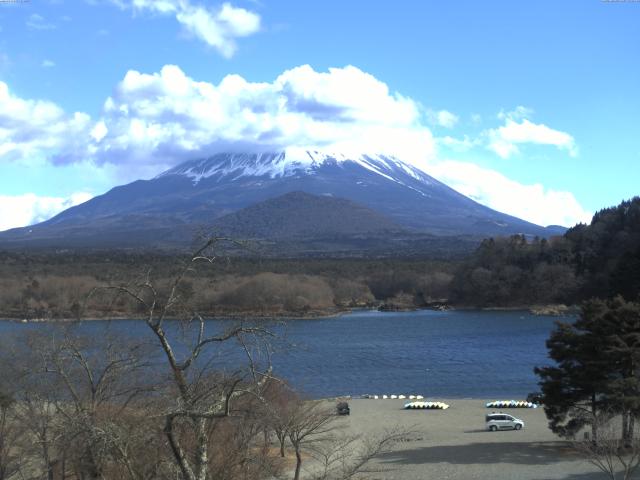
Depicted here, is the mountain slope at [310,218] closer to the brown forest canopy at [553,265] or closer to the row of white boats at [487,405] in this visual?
the brown forest canopy at [553,265]

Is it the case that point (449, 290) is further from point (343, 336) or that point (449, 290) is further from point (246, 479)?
point (246, 479)

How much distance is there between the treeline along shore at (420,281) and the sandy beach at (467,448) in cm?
3750

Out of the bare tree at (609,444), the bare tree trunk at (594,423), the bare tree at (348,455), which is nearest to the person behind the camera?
the bare tree at (348,455)

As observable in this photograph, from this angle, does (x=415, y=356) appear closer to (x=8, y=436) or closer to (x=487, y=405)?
(x=487, y=405)

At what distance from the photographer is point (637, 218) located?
244ft

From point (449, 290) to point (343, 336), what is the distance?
1274 inches

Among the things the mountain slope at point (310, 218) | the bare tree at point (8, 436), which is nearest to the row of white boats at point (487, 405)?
the bare tree at point (8, 436)

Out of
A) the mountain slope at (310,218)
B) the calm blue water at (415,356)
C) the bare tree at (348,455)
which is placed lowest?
the calm blue water at (415,356)

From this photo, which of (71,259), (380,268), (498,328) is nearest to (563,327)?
(498,328)

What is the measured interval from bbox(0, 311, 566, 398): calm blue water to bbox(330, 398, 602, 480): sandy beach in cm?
441

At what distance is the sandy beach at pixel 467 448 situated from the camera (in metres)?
16.4

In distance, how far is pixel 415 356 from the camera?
4325 centimetres

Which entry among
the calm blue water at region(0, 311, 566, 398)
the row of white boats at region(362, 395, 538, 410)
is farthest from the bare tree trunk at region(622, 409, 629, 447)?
the calm blue water at region(0, 311, 566, 398)

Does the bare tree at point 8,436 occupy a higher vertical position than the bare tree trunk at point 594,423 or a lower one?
higher
